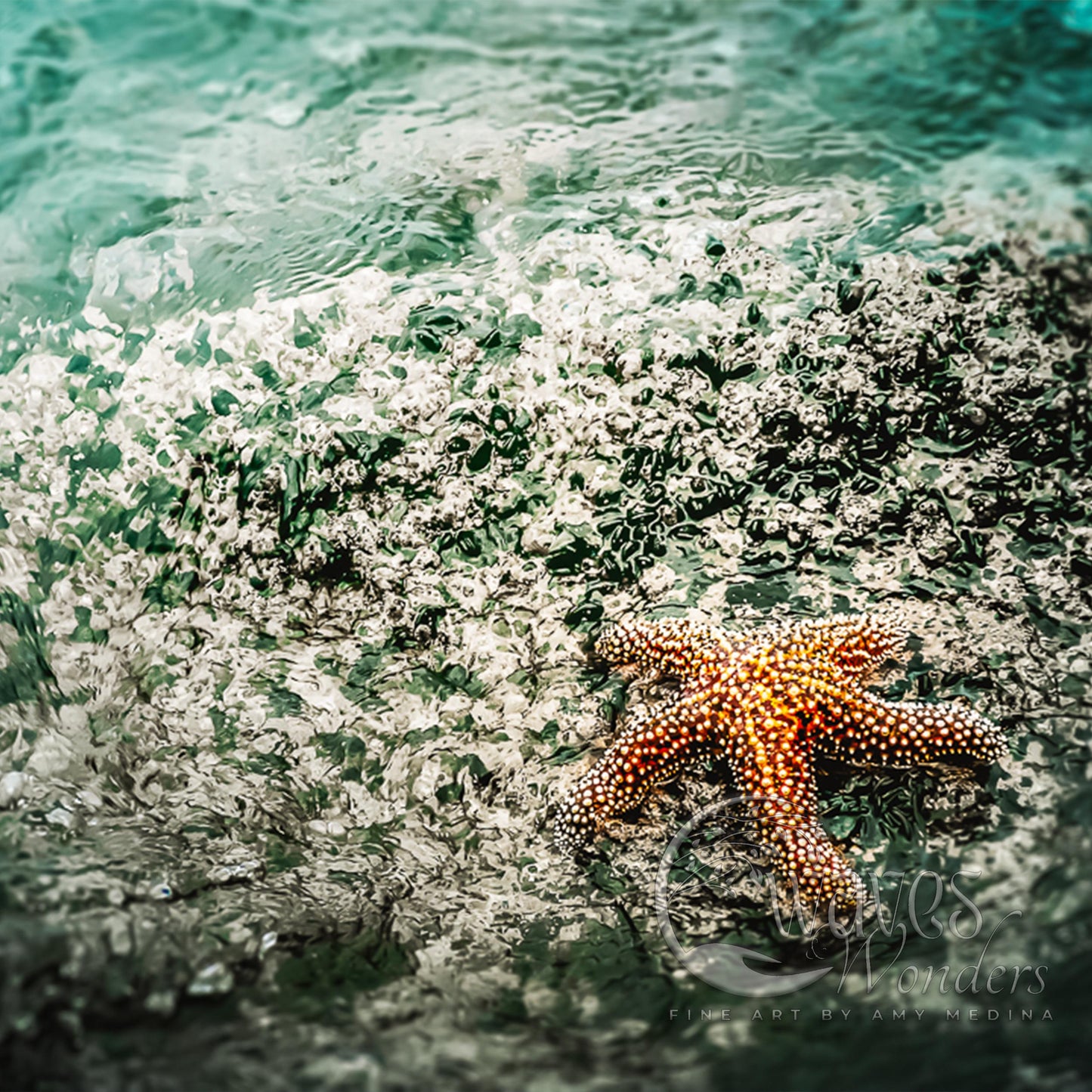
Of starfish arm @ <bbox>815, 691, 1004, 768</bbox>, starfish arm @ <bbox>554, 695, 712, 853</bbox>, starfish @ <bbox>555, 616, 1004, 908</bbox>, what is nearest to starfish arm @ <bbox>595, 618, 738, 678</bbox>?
starfish @ <bbox>555, 616, 1004, 908</bbox>

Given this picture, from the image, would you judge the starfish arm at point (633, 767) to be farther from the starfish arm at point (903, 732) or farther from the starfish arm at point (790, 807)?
the starfish arm at point (903, 732)

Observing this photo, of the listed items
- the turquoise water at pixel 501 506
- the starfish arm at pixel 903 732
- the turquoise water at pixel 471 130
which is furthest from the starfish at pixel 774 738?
Result: the turquoise water at pixel 471 130

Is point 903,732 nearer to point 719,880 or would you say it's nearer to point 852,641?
point 852,641

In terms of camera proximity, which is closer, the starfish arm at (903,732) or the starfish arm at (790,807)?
the starfish arm at (790,807)

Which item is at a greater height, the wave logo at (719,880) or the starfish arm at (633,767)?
the starfish arm at (633,767)

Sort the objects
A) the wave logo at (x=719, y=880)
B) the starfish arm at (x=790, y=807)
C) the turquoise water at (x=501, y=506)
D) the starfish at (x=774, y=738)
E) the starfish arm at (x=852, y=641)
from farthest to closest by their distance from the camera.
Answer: the starfish arm at (x=852, y=641)
the starfish at (x=774, y=738)
the starfish arm at (x=790, y=807)
the wave logo at (x=719, y=880)
the turquoise water at (x=501, y=506)

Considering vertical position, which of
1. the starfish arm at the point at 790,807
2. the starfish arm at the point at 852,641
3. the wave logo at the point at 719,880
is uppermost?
the starfish arm at the point at 852,641
